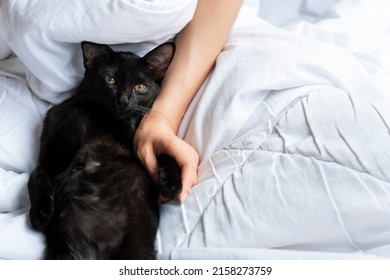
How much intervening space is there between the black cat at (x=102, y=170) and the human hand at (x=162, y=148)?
0.01 metres

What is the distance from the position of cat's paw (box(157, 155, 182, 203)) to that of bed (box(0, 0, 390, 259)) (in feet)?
0.09

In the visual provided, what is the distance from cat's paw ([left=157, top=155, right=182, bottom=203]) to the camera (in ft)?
2.74

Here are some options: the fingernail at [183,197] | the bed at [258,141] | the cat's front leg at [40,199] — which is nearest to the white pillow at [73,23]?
the bed at [258,141]

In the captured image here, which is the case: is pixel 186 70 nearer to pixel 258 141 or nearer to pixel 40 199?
pixel 258 141

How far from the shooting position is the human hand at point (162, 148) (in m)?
0.86

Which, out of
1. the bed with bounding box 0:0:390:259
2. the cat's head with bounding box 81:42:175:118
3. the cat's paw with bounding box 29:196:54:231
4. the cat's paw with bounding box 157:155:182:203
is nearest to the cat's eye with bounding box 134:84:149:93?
the cat's head with bounding box 81:42:175:118

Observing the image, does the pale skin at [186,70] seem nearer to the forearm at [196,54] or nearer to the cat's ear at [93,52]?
the forearm at [196,54]

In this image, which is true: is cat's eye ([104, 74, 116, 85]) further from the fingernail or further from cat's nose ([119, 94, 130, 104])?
the fingernail

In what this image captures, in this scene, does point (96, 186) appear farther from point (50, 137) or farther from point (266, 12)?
point (266, 12)

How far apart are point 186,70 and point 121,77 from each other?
15 centimetres

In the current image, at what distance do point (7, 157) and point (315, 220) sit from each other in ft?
2.06

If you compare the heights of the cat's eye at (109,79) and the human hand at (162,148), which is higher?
the cat's eye at (109,79)

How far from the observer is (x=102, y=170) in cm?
89

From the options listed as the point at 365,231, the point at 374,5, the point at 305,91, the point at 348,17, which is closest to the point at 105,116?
the point at 305,91
